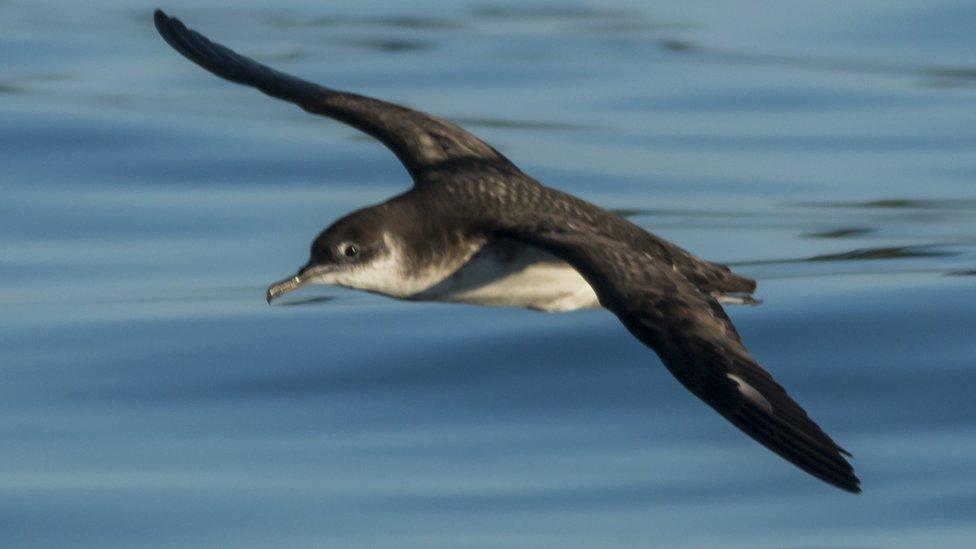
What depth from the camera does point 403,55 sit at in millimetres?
21547

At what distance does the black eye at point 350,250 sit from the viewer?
929 cm

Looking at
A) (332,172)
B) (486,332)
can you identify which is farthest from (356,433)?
(332,172)

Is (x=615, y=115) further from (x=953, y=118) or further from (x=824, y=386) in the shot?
(x=824, y=386)

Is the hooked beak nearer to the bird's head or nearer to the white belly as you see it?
the bird's head

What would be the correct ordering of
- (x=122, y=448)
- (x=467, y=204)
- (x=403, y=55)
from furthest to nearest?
(x=403, y=55) < (x=122, y=448) < (x=467, y=204)

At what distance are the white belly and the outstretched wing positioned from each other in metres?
0.51

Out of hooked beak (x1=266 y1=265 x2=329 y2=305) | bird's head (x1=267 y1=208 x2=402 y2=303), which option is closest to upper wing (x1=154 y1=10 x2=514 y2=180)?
bird's head (x1=267 y1=208 x2=402 y2=303)

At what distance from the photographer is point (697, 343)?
7.89 metres

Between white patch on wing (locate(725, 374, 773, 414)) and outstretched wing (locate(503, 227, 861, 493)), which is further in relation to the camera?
white patch on wing (locate(725, 374, 773, 414))

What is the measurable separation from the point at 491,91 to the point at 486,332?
6.78m

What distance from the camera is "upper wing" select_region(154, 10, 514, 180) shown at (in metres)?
10.2

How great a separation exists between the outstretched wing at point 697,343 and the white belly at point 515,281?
507mm

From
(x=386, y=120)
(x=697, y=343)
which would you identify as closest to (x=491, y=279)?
(x=386, y=120)

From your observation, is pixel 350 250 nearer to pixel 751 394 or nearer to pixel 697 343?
pixel 697 343
